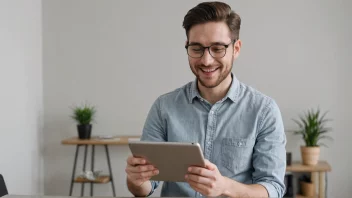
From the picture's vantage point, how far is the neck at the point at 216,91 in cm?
201

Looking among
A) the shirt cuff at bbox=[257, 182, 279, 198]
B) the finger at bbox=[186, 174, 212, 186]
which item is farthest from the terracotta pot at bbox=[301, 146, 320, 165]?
the finger at bbox=[186, 174, 212, 186]

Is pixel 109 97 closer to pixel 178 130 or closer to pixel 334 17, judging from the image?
pixel 334 17

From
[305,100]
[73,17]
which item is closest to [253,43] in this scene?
[305,100]

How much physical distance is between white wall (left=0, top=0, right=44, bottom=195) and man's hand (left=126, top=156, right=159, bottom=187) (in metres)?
2.30

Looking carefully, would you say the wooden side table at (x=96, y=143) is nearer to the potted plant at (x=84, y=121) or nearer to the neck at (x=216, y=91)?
the potted plant at (x=84, y=121)

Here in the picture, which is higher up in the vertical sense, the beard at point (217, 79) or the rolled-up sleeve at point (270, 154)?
the beard at point (217, 79)

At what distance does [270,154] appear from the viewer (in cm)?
187

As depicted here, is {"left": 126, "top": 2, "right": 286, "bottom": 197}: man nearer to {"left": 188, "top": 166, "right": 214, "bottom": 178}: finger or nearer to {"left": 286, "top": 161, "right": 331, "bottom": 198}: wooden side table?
{"left": 188, "top": 166, "right": 214, "bottom": 178}: finger

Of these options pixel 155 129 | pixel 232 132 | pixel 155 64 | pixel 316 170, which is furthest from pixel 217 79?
pixel 155 64

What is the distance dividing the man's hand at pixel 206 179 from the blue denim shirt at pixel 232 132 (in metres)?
0.30

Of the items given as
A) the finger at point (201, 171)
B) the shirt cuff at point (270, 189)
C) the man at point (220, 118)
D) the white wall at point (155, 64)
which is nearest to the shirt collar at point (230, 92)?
the man at point (220, 118)

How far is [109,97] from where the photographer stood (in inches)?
179

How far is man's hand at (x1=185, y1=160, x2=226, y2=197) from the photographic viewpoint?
5.16 ft

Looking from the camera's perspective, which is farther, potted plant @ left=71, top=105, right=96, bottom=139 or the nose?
potted plant @ left=71, top=105, right=96, bottom=139
